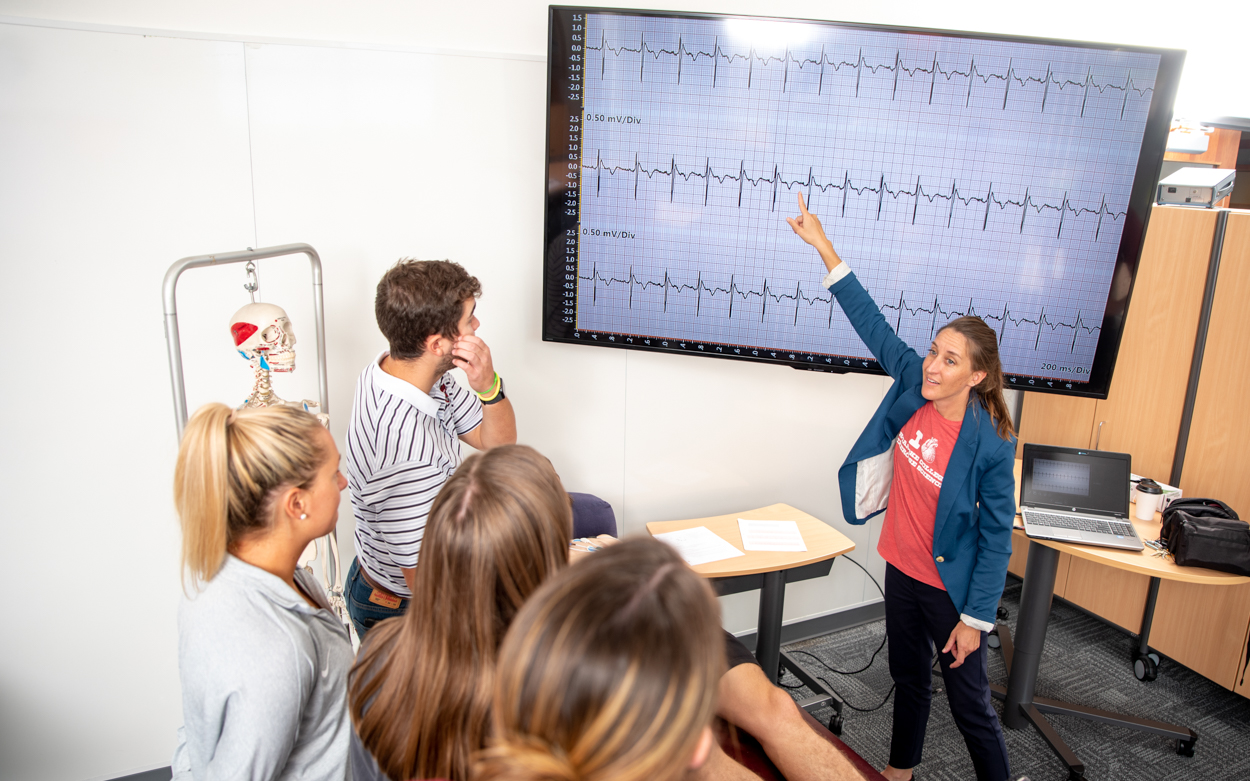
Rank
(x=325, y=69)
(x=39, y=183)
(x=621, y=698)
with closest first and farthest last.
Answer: (x=621, y=698), (x=39, y=183), (x=325, y=69)

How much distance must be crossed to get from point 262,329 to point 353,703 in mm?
903

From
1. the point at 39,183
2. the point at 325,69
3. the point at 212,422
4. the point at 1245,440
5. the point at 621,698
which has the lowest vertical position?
the point at 1245,440

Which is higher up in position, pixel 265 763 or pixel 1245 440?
pixel 1245 440

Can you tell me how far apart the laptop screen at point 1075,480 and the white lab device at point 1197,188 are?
112 centimetres

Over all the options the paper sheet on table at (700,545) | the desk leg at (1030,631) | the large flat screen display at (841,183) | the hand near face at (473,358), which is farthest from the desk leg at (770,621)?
the hand near face at (473,358)

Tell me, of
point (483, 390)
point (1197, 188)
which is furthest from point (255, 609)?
point (1197, 188)

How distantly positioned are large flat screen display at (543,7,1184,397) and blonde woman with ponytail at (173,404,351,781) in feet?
4.39

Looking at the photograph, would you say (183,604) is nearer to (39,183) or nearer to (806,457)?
(39,183)

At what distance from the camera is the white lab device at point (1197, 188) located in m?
2.80

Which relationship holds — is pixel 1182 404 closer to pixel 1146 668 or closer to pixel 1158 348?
pixel 1158 348

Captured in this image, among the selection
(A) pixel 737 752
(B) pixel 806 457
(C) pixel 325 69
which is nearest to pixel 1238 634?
(B) pixel 806 457

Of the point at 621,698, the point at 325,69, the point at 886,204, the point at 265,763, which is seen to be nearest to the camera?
the point at 621,698

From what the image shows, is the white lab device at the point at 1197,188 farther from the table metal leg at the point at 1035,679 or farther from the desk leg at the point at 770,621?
the desk leg at the point at 770,621

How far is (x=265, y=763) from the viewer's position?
108 centimetres
